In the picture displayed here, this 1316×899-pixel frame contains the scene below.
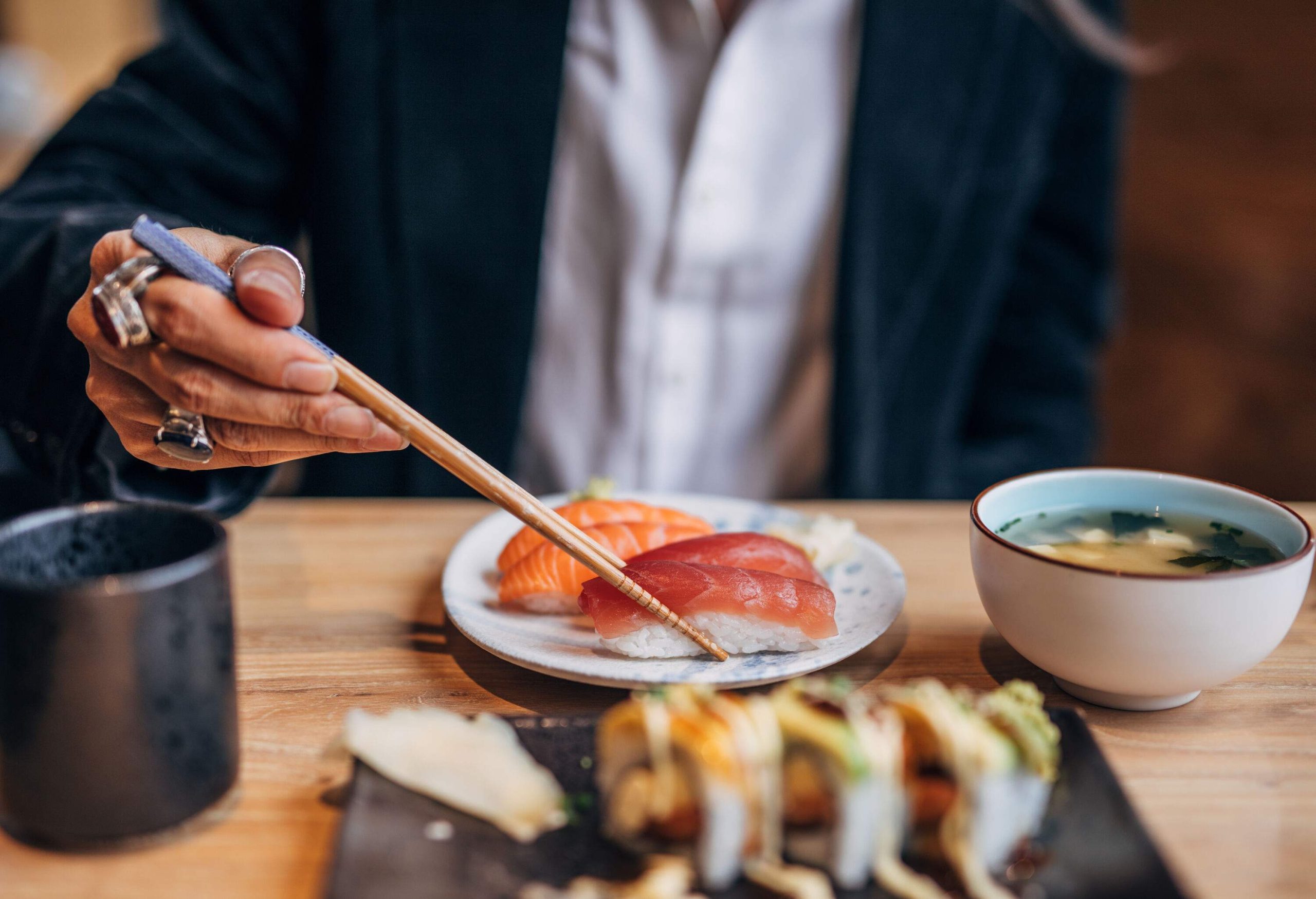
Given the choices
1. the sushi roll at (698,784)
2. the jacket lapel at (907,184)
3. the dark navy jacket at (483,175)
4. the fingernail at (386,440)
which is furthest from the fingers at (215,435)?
the jacket lapel at (907,184)

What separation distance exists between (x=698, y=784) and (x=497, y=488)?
0.30 meters

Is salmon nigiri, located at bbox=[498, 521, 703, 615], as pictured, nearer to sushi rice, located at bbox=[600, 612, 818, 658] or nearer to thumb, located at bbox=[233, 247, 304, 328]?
sushi rice, located at bbox=[600, 612, 818, 658]

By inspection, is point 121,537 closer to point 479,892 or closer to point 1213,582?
point 479,892

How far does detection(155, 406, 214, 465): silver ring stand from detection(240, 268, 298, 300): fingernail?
0.15 m

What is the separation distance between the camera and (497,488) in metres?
0.76

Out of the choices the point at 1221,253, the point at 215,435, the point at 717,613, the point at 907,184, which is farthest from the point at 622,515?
the point at 1221,253

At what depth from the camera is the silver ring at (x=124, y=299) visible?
71cm

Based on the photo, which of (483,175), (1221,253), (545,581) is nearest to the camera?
(545,581)

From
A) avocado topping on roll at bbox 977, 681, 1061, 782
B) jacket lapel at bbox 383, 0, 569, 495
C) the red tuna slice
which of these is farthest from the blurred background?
avocado topping on roll at bbox 977, 681, 1061, 782

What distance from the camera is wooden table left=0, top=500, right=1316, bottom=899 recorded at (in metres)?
0.59

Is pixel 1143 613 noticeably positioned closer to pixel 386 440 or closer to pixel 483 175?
pixel 386 440

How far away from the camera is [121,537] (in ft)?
2.13

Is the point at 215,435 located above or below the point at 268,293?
below

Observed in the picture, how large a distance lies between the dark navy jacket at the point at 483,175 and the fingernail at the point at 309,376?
77cm
